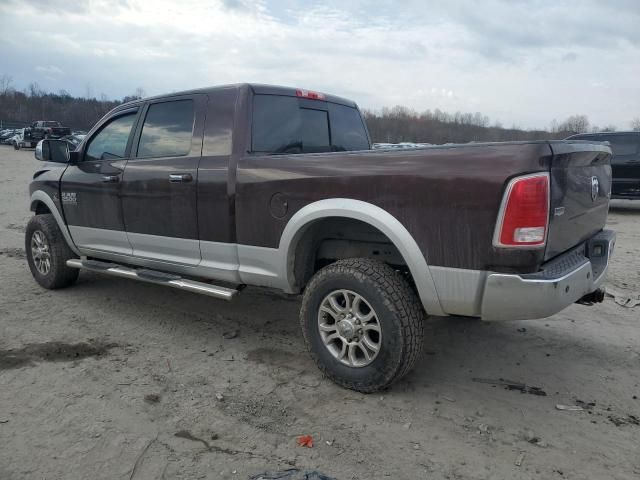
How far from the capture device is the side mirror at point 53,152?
5.03 metres

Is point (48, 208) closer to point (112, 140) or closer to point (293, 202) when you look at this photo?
point (112, 140)

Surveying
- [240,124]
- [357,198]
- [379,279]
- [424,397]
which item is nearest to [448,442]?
[424,397]

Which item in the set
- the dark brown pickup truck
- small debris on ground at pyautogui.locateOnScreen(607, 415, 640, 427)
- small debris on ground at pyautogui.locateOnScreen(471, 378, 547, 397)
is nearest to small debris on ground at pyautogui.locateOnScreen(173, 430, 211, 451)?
the dark brown pickup truck

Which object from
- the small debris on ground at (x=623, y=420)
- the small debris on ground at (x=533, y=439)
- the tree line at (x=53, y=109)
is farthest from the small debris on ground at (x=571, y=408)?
the tree line at (x=53, y=109)

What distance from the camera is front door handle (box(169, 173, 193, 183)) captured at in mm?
3949

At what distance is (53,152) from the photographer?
506cm

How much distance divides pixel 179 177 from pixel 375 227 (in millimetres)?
1732

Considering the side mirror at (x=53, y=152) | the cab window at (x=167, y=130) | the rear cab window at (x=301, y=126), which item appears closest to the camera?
the rear cab window at (x=301, y=126)

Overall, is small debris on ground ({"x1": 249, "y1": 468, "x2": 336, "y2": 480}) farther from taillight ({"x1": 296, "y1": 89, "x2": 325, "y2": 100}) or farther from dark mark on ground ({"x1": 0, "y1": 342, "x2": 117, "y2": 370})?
taillight ({"x1": 296, "y1": 89, "x2": 325, "y2": 100})

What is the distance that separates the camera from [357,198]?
3.12m

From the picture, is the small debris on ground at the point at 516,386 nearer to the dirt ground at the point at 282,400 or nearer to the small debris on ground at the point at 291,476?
the dirt ground at the point at 282,400

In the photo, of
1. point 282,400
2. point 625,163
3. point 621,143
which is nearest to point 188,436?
point 282,400

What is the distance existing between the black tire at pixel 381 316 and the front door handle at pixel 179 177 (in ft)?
4.43

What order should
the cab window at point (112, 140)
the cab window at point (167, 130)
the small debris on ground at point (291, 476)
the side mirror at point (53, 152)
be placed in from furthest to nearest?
the side mirror at point (53, 152)
the cab window at point (112, 140)
the cab window at point (167, 130)
the small debris on ground at point (291, 476)
